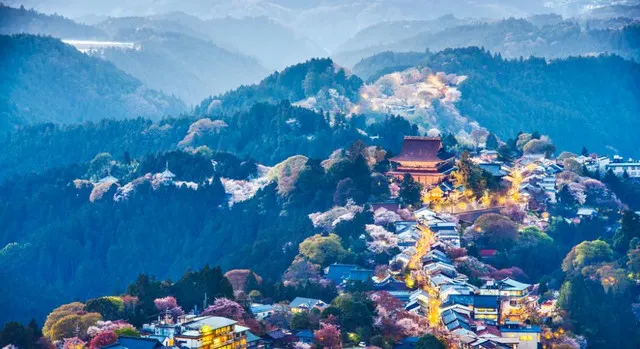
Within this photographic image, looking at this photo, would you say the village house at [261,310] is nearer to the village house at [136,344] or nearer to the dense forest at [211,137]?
the village house at [136,344]

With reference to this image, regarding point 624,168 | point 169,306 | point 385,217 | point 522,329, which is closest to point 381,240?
point 385,217

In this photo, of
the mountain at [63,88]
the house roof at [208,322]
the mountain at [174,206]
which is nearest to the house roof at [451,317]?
the house roof at [208,322]

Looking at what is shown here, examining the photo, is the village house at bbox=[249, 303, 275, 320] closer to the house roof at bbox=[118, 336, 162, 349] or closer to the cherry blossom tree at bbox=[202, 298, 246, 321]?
the cherry blossom tree at bbox=[202, 298, 246, 321]

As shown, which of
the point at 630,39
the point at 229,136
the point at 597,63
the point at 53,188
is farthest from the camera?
the point at 630,39

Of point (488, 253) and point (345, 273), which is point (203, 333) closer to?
point (345, 273)

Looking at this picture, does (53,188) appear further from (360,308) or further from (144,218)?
(360,308)

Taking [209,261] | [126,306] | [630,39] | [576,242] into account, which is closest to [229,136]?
[209,261]

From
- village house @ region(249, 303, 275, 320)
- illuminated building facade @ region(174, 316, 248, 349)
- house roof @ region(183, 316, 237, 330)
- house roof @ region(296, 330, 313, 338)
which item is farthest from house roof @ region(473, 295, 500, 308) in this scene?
house roof @ region(183, 316, 237, 330)

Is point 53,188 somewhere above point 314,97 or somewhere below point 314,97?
below
